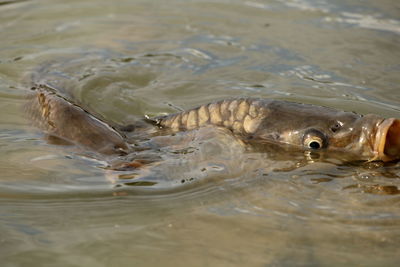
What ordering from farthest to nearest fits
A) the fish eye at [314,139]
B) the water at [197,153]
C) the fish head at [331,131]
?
the fish eye at [314,139] < the fish head at [331,131] < the water at [197,153]

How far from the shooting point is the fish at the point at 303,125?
3.60 metres

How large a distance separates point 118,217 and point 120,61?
3073 mm

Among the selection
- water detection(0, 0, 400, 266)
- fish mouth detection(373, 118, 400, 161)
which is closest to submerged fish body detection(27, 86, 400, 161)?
fish mouth detection(373, 118, 400, 161)

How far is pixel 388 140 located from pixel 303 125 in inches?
19.4

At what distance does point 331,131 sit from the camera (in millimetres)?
3768

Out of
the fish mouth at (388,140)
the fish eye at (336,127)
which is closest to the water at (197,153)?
the fish mouth at (388,140)

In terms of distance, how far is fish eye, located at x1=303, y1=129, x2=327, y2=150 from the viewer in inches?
148

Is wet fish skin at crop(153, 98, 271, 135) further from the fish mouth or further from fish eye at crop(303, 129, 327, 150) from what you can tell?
the fish mouth

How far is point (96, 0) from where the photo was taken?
7723 mm

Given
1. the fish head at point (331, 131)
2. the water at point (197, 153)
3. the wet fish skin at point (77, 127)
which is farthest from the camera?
the wet fish skin at point (77, 127)

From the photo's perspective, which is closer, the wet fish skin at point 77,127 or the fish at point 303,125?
the fish at point 303,125

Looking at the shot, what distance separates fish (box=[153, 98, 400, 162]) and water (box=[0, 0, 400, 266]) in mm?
94

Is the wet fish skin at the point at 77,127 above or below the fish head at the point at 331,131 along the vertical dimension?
A: below

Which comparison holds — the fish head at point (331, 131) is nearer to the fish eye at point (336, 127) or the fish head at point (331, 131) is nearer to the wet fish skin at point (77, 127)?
the fish eye at point (336, 127)
